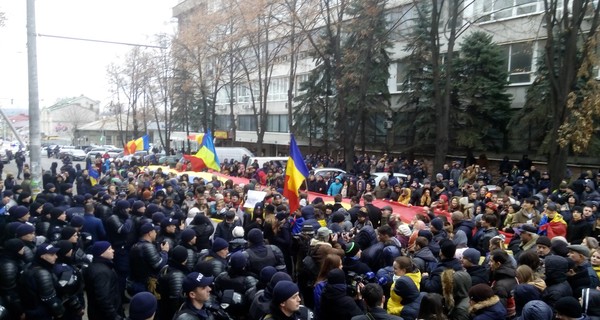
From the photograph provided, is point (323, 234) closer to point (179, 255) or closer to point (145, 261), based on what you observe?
point (179, 255)

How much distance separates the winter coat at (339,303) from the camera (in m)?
4.62

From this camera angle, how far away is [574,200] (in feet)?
34.6

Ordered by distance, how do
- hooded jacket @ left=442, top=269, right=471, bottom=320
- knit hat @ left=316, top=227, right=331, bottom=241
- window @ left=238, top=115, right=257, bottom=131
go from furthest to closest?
window @ left=238, top=115, right=257, bottom=131 → knit hat @ left=316, top=227, right=331, bottom=241 → hooded jacket @ left=442, top=269, right=471, bottom=320

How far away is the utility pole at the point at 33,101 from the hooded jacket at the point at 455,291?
10429mm

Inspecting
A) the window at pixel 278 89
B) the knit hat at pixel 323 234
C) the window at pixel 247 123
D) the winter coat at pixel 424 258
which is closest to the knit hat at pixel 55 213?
the knit hat at pixel 323 234

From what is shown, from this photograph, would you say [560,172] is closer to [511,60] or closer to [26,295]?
[511,60]

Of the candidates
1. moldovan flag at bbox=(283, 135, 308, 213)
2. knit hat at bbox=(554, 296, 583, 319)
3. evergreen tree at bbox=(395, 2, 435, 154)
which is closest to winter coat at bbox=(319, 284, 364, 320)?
knit hat at bbox=(554, 296, 583, 319)

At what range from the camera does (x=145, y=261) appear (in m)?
6.10

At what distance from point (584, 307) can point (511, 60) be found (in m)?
22.4

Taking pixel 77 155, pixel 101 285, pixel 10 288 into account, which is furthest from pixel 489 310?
pixel 77 155

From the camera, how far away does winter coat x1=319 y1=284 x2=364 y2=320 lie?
462 centimetres

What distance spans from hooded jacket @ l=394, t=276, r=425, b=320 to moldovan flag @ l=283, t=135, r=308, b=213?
5.10m

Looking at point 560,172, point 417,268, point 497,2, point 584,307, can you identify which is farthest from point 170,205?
point 497,2

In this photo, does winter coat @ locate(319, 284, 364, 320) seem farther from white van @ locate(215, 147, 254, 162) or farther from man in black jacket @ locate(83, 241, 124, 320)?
white van @ locate(215, 147, 254, 162)
